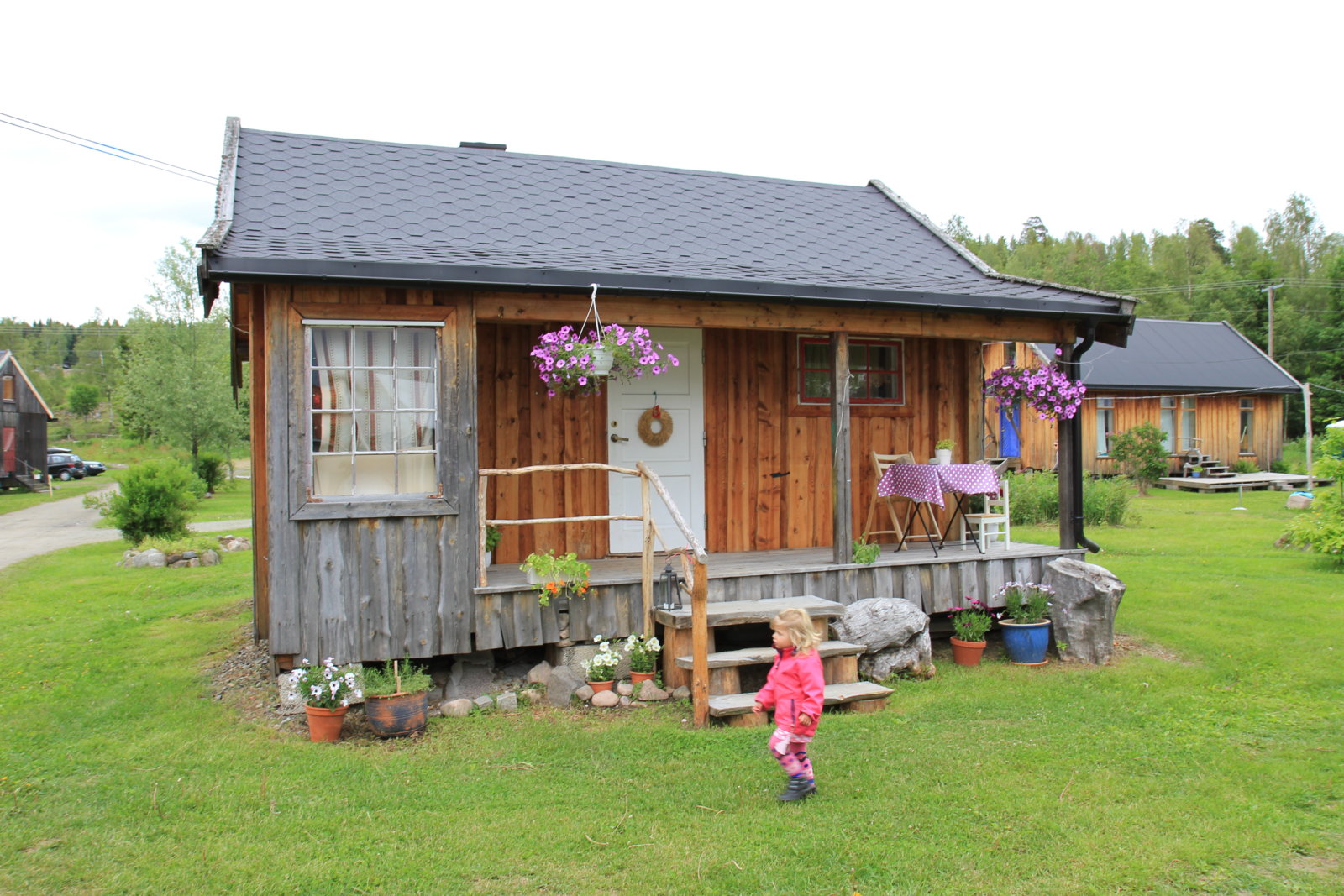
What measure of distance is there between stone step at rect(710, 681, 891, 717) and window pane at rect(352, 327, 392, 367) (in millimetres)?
3064

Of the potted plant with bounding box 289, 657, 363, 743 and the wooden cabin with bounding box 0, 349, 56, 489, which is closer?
the potted plant with bounding box 289, 657, 363, 743

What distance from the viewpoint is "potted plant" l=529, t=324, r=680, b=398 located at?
604 cm

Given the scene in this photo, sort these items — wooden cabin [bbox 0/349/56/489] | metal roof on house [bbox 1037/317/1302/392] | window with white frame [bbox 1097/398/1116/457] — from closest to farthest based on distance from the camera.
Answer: window with white frame [bbox 1097/398/1116/457] → metal roof on house [bbox 1037/317/1302/392] → wooden cabin [bbox 0/349/56/489]

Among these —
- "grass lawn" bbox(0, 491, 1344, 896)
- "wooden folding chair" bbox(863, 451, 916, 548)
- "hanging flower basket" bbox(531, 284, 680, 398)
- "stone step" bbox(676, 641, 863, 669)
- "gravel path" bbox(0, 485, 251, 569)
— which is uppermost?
"hanging flower basket" bbox(531, 284, 680, 398)

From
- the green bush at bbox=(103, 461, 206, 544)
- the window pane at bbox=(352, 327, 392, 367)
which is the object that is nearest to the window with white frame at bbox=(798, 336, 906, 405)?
the window pane at bbox=(352, 327, 392, 367)

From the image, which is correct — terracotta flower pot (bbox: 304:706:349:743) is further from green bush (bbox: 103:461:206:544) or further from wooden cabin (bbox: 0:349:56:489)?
wooden cabin (bbox: 0:349:56:489)

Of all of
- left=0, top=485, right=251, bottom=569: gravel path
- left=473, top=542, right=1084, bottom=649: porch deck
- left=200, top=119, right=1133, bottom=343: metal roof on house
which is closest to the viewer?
left=200, top=119, right=1133, bottom=343: metal roof on house

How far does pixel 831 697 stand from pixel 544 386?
348 centimetres

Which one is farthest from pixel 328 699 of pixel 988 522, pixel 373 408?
pixel 988 522

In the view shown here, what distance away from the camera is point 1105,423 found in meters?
24.5

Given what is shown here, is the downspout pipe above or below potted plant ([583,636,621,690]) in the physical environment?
above

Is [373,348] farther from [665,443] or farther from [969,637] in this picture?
[969,637]

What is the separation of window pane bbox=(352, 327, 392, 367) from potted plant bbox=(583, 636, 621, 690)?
237 centimetres

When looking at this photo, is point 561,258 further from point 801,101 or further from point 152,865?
point 801,101
